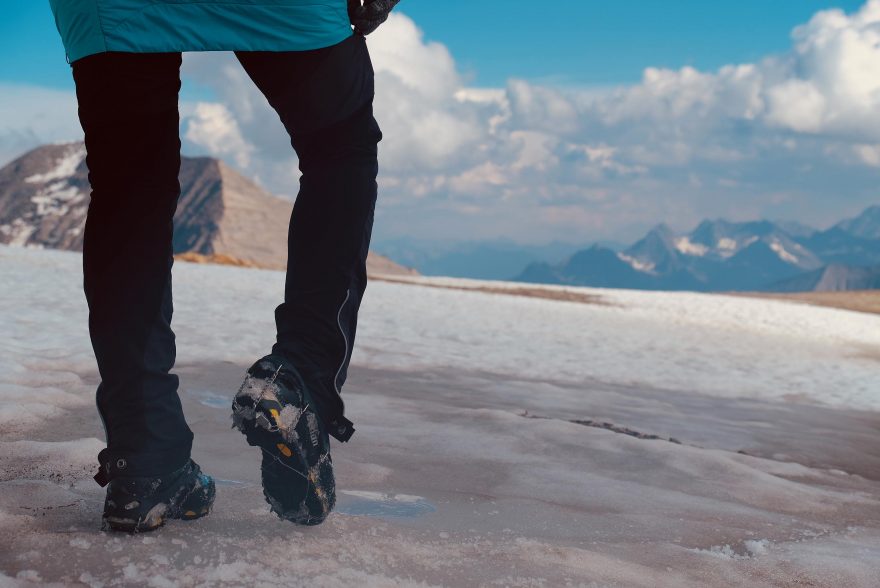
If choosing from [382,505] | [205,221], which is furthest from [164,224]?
[205,221]

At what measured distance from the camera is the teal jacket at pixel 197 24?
1.40m

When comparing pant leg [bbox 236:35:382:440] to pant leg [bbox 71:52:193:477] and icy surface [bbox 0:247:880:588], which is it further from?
icy surface [bbox 0:247:880:588]

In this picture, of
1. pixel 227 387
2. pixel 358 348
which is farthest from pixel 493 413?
pixel 358 348

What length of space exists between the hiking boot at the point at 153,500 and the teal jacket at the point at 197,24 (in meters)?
0.80

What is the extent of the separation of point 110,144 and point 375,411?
7.41ft

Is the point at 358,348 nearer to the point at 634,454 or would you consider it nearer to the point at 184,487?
the point at 634,454

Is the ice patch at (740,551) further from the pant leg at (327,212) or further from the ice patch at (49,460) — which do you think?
the ice patch at (49,460)

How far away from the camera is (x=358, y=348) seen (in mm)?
6516

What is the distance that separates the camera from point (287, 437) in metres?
1.51

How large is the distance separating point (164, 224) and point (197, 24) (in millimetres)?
404

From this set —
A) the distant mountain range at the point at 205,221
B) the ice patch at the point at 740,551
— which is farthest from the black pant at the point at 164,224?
the distant mountain range at the point at 205,221

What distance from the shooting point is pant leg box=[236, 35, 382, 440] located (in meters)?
1.58

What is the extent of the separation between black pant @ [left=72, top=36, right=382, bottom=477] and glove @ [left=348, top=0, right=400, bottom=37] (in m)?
0.04

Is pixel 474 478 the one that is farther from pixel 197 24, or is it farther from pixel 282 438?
pixel 197 24
